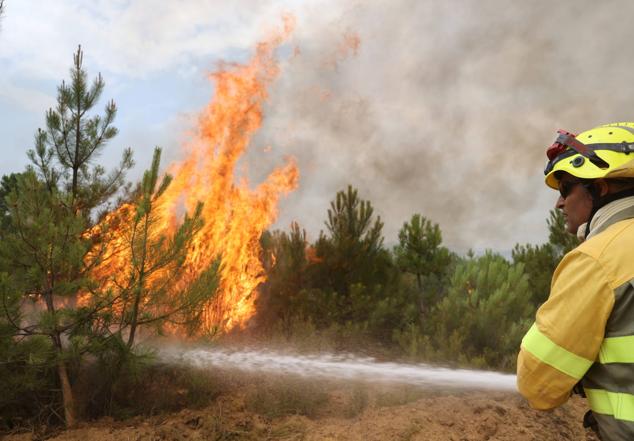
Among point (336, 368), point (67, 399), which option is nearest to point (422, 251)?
point (336, 368)

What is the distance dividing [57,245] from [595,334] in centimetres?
520

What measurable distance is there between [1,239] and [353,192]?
24.4ft

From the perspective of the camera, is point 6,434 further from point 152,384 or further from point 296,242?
point 296,242

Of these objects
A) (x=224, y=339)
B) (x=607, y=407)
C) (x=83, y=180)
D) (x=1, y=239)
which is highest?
(x=83, y=180)

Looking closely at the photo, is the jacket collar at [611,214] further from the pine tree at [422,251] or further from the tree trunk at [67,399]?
the pine tree at [422,251]

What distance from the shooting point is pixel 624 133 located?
2.01 m

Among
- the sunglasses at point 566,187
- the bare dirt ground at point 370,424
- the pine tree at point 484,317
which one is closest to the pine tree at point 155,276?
the bare dirt ground at point 370,424

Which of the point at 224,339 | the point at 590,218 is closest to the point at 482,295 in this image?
the point at 224,339

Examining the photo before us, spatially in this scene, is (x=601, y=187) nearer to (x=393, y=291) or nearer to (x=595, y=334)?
(x=595, y=334)

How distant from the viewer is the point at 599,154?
197 centimetres

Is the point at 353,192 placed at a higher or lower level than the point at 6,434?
higher

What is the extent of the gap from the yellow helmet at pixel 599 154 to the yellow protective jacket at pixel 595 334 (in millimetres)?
270

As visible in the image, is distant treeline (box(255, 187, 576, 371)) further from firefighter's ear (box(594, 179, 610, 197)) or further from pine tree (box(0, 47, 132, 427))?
firefighter's ear (box(594, 179, 610, 197))

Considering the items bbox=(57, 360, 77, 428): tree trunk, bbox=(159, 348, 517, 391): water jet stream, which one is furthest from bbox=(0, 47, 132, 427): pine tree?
bbox=(159, 348, 517, 391): water jet stream
